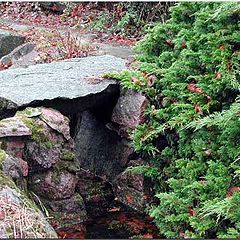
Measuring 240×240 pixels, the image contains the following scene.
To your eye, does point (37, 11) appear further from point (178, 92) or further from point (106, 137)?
point (178, 92)

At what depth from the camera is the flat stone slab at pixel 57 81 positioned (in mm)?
5586

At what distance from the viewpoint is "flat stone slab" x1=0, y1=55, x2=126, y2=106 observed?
559 cm

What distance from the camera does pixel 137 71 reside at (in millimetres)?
6062

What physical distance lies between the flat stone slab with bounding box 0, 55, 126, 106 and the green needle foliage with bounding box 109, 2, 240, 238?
35cm

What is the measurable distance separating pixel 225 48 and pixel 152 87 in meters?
1.01

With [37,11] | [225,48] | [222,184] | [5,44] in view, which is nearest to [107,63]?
[225,48]

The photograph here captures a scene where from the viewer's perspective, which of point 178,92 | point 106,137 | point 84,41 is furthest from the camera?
point 84,41

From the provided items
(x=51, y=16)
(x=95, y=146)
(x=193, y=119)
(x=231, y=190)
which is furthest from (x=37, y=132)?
(x=51, y=16)

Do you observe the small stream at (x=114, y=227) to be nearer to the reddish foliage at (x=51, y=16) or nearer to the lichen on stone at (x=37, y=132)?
the lichen on stone at (x=37, y=132)

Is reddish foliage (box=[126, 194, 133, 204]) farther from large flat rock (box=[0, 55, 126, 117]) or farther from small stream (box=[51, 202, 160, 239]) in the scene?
large flat rock (box=[0, 55, 126, 117])

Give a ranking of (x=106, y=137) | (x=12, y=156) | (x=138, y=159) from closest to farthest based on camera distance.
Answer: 1. (x=12, y=156)
2. (x=138, y=159)
3. (x=106, y=137)

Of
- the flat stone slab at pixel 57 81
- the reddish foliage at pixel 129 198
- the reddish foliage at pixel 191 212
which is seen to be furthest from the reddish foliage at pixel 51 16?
the reddish foliage at pixel 191 212

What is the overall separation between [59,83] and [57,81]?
0.08m

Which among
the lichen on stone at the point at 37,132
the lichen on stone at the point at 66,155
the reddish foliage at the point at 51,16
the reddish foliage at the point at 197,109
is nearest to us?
the reddish foliage at the point at 197,109
